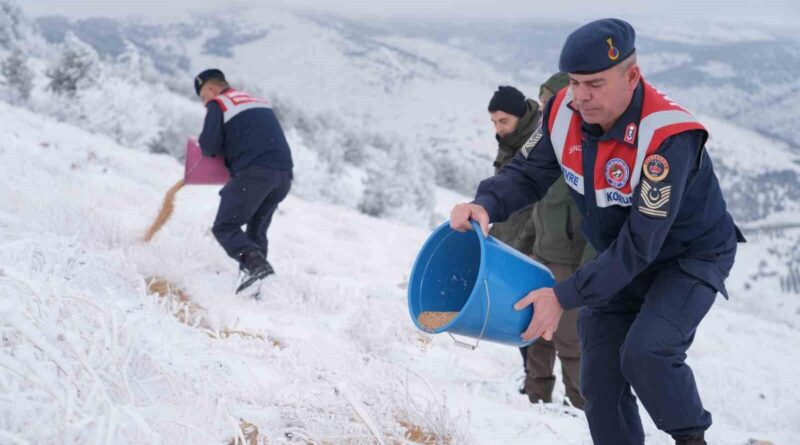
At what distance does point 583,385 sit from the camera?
2.47 m

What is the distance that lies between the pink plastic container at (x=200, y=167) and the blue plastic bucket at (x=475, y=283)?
354 cm

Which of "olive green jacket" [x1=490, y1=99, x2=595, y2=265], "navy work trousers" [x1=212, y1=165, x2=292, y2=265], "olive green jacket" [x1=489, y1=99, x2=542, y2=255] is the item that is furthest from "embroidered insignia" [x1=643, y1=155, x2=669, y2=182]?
"navy work trousers" [x1=212, y1=165, x2=292, y2=265]

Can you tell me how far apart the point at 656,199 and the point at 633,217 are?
9cm

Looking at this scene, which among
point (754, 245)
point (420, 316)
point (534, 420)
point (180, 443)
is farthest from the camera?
point (754, 245)

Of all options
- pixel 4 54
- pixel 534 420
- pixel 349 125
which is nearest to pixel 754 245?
pixel 349 125

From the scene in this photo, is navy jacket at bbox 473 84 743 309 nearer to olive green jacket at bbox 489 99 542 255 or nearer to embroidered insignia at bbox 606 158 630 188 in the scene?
embroidered insignia at bbox 606 158 630 188

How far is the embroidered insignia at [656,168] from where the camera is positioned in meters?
1.98

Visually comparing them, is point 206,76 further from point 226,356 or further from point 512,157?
point 226,356

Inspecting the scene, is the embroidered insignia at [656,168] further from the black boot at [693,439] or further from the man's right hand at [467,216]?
the black boot at [693,439]

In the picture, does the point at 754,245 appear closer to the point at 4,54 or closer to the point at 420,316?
the point at 4,54

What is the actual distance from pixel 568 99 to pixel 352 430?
1425 mm

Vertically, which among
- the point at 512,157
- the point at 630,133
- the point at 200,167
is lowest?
the point at 200,167

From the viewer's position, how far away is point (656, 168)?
1996 millimetres

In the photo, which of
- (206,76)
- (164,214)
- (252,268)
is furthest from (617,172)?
(164,214)
